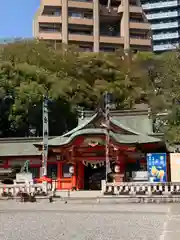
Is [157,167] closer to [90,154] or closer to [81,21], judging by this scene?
[90,154]

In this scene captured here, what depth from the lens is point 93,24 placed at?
78.5m

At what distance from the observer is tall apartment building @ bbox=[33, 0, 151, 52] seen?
76.7m

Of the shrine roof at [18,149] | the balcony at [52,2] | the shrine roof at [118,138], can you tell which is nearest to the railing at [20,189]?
the shrine roof at [118,138]

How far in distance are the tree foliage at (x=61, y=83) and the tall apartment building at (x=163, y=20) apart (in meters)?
48.9

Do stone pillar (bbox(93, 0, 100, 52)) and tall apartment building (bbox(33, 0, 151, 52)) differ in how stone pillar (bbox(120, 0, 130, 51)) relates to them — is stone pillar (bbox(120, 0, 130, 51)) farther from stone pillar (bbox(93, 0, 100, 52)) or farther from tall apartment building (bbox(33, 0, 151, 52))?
stone pillar (bbox(93, 0, 100, 52))

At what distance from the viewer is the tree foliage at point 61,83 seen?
37.8 m

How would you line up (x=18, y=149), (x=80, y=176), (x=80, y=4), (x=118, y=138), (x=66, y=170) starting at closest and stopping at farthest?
(x=118, y=138) → (x=80, y=176) → (x=66, y=170) → (x=18, y=149) → (x=80, y=4)

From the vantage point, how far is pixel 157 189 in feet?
68.9

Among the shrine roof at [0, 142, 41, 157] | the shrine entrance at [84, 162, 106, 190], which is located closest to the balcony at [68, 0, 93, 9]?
the shrine roof at [0, 142, 41, 157]

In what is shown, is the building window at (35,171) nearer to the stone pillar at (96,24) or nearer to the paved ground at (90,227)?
the paved ground at (90,227)

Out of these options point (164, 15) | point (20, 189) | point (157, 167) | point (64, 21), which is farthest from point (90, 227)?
point (164, 15)

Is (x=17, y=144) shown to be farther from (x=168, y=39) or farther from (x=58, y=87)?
(x=168, y=39)

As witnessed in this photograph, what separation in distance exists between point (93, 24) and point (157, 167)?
58350mm

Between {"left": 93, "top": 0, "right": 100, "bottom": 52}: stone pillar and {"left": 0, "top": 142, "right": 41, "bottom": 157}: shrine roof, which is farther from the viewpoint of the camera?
{"left": 93, "top": 0, "right": 100, "bottom": 52}: stone pillar
